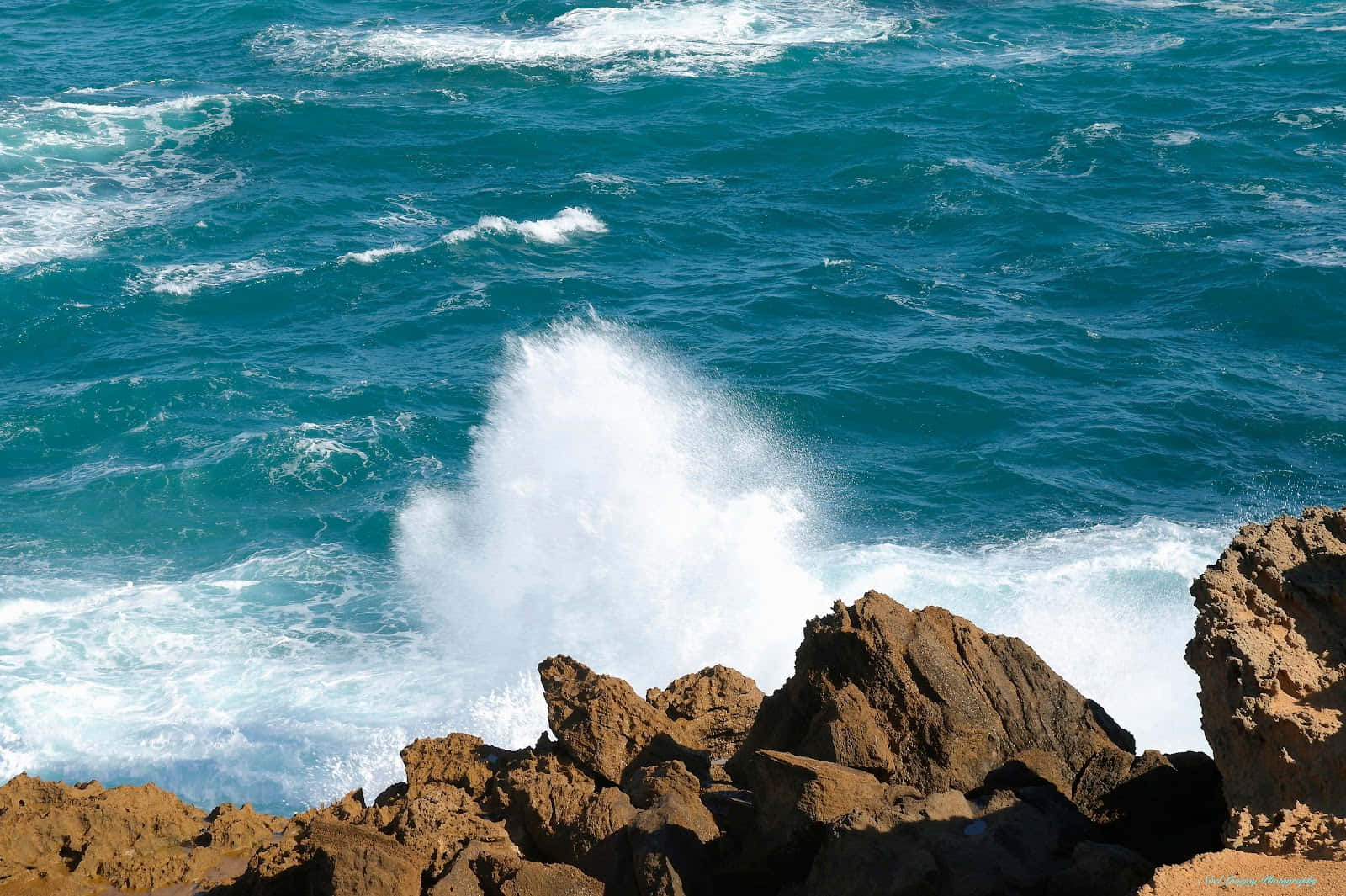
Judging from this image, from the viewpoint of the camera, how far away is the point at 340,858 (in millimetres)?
13195

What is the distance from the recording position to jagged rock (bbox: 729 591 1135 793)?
14.7 metres

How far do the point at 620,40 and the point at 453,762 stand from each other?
53224mm

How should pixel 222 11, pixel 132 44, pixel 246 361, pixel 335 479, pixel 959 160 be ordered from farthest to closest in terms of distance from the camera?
pixel 222 11 < pixel 132 44 < pixel 959 160 < pixel 246 361 < pixel 335 479

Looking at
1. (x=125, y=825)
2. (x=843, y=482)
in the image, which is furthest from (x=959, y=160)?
(x=125, y=825)

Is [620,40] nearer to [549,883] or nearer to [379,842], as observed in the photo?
[379,842]

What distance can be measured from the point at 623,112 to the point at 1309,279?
2761 cm

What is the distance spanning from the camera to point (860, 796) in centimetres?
1337

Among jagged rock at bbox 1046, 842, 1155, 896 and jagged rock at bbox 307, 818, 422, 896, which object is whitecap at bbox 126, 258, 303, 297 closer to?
jagged rock at bbox 307, 818, 422, 896

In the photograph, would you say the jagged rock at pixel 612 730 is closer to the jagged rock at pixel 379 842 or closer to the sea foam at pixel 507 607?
the jagged rock at pixel 379 842

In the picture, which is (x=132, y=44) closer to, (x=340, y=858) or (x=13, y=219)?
(x=13, y=219)

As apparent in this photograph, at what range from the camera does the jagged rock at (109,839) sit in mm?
15172

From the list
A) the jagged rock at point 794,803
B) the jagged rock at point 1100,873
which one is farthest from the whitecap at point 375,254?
the jagged rock at point 1100,873

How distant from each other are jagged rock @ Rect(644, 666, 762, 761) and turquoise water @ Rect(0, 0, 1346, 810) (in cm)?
620

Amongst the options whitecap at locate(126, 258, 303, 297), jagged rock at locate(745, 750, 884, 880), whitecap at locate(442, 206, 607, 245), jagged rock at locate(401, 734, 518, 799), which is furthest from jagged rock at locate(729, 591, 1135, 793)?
whitecap at locate(442, 206, 607, 245)
